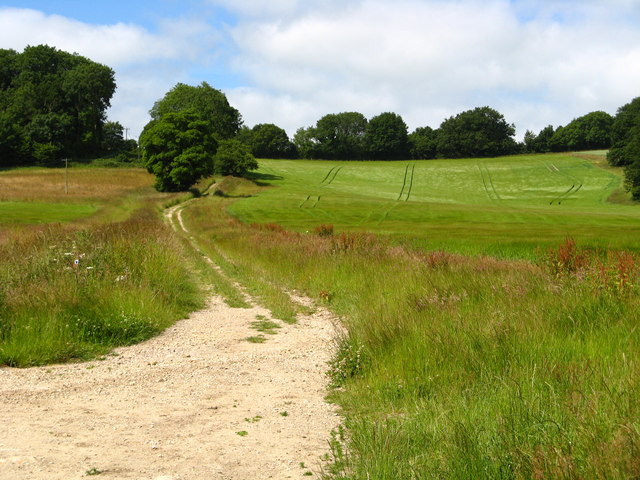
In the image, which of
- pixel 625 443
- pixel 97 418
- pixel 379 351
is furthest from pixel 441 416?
pixel 97 418

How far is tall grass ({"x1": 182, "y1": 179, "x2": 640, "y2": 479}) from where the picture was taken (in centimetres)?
396

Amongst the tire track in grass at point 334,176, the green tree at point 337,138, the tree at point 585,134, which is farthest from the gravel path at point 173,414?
the tree at point 585,134

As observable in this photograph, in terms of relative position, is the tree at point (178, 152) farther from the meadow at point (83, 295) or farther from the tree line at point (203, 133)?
the meadow at point (83, 295)

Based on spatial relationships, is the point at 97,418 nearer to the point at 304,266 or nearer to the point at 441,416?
the point at 441,416

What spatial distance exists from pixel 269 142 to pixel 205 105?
98.4 feet

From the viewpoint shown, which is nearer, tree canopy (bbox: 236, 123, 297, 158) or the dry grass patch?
the dry grass patch

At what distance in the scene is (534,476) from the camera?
11.9 ft

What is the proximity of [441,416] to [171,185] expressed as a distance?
77632 millimetres

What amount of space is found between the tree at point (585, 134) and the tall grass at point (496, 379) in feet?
480

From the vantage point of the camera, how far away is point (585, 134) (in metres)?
146

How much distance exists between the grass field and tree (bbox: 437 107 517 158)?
2076cm

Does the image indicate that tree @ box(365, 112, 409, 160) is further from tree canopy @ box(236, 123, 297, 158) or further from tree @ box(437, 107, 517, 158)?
tree canopy @ box(236, 123, 297, 158)

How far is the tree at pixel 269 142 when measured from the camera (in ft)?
Answer: 468

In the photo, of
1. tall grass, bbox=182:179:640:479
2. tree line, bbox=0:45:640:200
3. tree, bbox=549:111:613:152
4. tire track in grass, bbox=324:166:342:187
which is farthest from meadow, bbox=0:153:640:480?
tree, bbox=549:111:613:152
